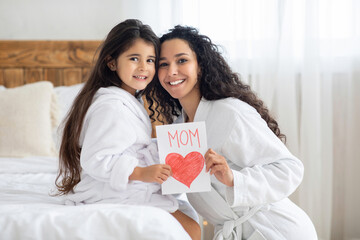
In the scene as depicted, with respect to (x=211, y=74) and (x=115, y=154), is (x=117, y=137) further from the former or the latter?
(x=211, y=74)

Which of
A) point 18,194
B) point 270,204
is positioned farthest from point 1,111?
point 270,204

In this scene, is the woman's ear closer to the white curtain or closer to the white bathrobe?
the white bathrobe

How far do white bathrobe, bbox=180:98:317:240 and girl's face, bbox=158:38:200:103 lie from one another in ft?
0.57

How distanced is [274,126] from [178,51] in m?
0.47

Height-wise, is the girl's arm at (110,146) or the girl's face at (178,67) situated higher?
the girl's face at (178,67)

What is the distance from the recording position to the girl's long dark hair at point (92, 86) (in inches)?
50.8

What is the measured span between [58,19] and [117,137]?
1777 mm

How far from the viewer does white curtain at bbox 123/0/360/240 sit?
2.35 m

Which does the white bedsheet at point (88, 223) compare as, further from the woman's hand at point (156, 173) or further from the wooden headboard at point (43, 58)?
the wooden headboard at point (43, 58)

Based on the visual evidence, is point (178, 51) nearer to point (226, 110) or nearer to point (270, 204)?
point (226, 110)

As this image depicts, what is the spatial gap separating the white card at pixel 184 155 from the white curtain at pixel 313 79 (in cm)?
132

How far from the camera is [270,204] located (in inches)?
50.1

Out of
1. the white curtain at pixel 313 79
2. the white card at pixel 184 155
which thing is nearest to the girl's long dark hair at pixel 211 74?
the white card at pixel 184 155

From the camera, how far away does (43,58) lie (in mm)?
2547
